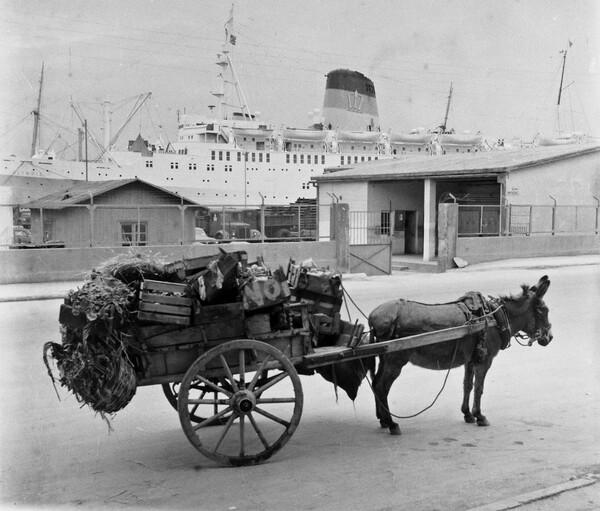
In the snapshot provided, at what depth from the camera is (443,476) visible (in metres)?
4.98

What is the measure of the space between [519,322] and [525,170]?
22251mm

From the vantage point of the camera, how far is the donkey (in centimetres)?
595

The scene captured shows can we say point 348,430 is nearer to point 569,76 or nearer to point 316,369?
point 316,369

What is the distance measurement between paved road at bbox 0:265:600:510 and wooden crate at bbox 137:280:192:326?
3.80 feet

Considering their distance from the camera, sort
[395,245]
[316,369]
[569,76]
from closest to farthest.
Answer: [316,369] → [569,76] → [395,245]

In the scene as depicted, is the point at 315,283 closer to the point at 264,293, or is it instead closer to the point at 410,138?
the point at 264,293

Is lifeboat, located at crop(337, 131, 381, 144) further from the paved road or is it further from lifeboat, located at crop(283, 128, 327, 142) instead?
the paved road

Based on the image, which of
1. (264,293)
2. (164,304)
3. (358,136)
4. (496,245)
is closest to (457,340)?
(264,293)

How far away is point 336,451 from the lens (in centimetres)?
554

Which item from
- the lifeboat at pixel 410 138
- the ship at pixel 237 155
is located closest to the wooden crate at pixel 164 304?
the ship at pixel 237 155

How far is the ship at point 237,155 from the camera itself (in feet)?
162

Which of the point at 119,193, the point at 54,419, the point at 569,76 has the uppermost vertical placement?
the point at 569,76

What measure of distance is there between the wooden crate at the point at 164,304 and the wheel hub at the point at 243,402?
659mm

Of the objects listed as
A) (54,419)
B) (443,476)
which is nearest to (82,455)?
(54,419)
